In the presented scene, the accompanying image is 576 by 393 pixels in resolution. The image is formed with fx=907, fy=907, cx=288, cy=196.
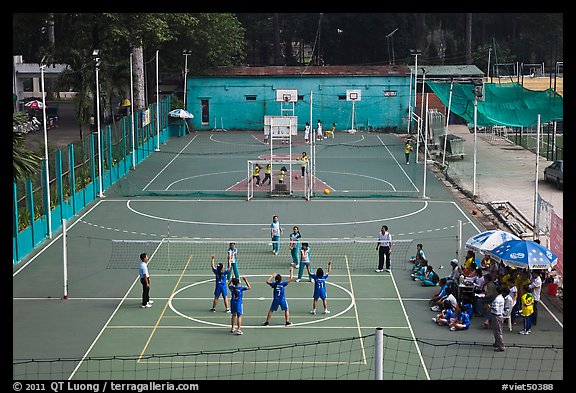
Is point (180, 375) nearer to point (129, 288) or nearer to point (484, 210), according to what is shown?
point (129, 288)

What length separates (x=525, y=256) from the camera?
24.0 metres

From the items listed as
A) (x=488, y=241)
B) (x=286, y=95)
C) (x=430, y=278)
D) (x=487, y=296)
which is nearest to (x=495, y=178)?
(x=430, y=278)

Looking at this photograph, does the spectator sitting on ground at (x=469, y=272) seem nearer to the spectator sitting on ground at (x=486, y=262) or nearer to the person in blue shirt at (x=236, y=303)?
the spectator sitting on ground at (x=486, y=262)

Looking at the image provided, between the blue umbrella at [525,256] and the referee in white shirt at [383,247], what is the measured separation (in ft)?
15.4

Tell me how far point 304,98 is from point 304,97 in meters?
0.08

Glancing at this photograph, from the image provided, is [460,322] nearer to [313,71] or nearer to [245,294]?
[245,294]

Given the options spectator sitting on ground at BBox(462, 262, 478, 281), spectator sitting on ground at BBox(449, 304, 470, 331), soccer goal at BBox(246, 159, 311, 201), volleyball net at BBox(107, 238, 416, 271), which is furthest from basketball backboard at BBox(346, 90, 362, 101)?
spectator sitting on ground at BBox(449, 304, 470, 331)

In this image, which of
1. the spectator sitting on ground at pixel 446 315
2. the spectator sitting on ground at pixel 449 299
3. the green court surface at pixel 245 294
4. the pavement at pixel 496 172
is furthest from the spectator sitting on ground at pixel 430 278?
the pavement at pixel 496 172

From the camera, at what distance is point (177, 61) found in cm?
7081

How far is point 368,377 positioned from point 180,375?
4186 mm

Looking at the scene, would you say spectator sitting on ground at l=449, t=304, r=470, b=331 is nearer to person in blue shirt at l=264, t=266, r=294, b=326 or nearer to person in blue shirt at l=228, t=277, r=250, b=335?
person in blue shirt at l=264, t=266, r=294, b=326

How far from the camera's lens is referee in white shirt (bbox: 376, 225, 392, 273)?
2861 cm

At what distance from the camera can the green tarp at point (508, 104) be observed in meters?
45.8

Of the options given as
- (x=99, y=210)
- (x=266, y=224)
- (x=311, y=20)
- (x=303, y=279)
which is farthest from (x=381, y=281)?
(x=311, y=20)
